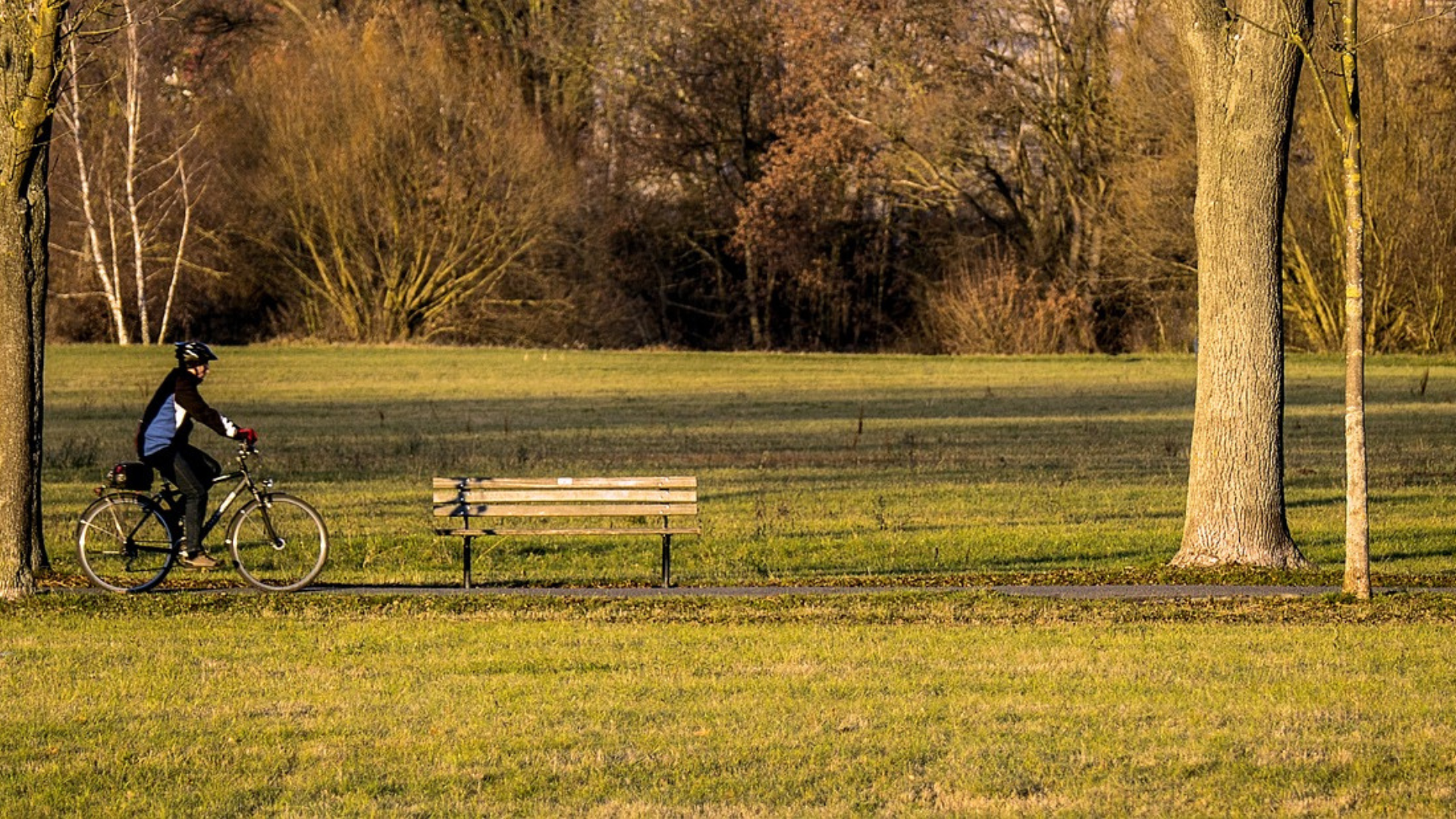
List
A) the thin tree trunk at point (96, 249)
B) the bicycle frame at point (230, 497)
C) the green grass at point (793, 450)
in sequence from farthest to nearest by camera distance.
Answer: the thin tree trunk at point (96, 249) < the green grass at point (793, 450) < the bicycle frame at point (230, 497)

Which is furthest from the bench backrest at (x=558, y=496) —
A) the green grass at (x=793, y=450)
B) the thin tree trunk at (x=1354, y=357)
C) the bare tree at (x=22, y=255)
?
the thin tree trunk at (x=1354, y=357)

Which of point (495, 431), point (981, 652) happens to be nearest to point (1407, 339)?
point (495, 431)

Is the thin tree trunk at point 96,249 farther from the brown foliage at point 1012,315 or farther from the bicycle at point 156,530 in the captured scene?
the bicycle at point 156,530

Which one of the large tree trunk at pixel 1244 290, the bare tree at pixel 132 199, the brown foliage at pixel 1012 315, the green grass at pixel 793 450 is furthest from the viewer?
the brown foliage at pixel 1012 315

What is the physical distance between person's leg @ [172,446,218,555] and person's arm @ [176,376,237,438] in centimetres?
31

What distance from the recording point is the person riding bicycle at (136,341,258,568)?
13.9m

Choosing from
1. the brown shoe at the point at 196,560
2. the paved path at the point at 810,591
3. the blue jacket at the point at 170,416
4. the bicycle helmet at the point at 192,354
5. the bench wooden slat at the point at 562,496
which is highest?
the bicycle helmet at the point at 192,354

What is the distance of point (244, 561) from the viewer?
16203 millimetres

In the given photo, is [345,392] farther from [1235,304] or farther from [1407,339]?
[1235,304]

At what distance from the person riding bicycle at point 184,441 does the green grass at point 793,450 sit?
0.84 metres

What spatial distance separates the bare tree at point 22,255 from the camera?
13594mm

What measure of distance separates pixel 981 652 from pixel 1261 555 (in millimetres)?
4149

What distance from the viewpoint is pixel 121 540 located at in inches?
543

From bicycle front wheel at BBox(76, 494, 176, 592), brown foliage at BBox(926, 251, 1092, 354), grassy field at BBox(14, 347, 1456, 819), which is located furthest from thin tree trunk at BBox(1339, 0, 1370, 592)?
Answer: brown foliage at BBox(926, 251, 1092, 354)
